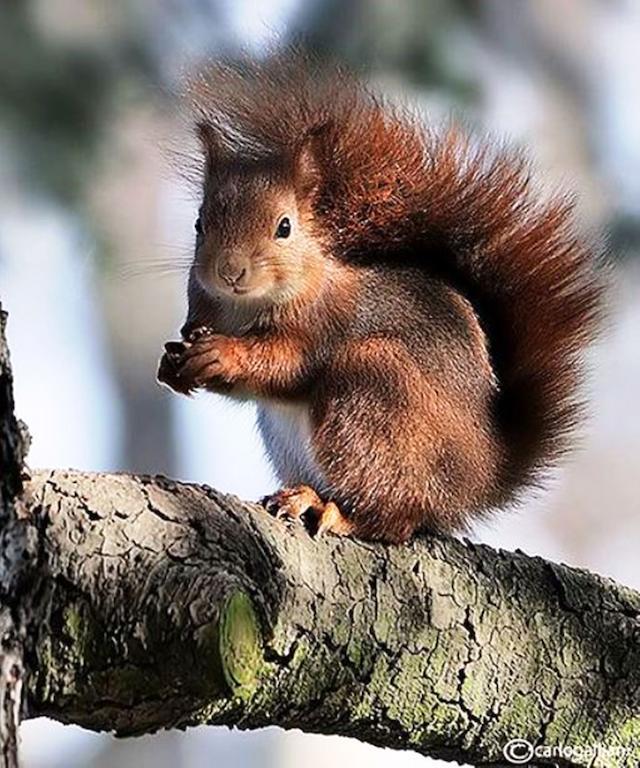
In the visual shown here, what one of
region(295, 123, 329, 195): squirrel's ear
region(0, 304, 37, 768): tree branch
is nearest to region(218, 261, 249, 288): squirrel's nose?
region(295, 123, 329, 195): squirrel's ear

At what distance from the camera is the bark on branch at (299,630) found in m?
0.93

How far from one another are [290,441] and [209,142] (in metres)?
0.29

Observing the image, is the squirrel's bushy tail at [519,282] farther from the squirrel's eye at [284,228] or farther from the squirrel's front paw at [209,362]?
the squirrel's front paw at [209,362]

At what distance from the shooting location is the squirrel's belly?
1.34 meters

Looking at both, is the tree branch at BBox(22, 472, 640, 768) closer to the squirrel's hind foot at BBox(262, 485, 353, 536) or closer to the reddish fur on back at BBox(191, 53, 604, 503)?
the squirrel's hind foot at BBox(262, 485, 353, 536)

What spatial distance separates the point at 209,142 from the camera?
1.46 metres

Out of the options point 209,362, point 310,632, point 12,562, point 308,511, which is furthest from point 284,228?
point 12,562

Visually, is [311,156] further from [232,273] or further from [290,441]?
[290,441]

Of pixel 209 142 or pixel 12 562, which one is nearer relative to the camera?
pixel 12 562

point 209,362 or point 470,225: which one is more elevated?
point 470,225

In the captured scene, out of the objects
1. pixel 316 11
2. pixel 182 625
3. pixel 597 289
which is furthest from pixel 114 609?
pixel 316 11
